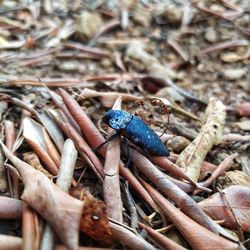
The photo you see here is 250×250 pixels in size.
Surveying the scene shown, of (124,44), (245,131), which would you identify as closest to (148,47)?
(124,44)

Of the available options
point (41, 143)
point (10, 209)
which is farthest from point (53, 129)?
point (10, 209)

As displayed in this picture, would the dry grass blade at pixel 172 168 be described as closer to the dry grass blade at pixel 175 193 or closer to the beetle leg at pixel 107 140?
the dry grass blade at pixel 175 193

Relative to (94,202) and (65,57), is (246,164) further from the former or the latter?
(65,57)

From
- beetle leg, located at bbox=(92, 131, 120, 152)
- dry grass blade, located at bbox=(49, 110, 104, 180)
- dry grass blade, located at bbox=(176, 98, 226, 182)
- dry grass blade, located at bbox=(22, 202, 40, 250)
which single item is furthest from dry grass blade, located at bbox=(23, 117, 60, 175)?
dry grass blade, located at bbox=(176, 98, 226, 182)

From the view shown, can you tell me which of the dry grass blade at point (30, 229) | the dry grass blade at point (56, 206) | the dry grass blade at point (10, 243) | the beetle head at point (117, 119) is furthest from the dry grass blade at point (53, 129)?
the dry grass blade at point (10, 243)

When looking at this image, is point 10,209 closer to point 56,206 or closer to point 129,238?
point 56,206

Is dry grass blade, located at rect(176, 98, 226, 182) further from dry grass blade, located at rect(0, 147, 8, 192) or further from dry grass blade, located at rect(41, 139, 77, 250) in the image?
dry grass blade, located at rect(0, 147, 8, 192)

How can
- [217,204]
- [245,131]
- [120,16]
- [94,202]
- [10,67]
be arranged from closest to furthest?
[94,202] → [217,204] → [245,131] → [10,67] → [120,16]
